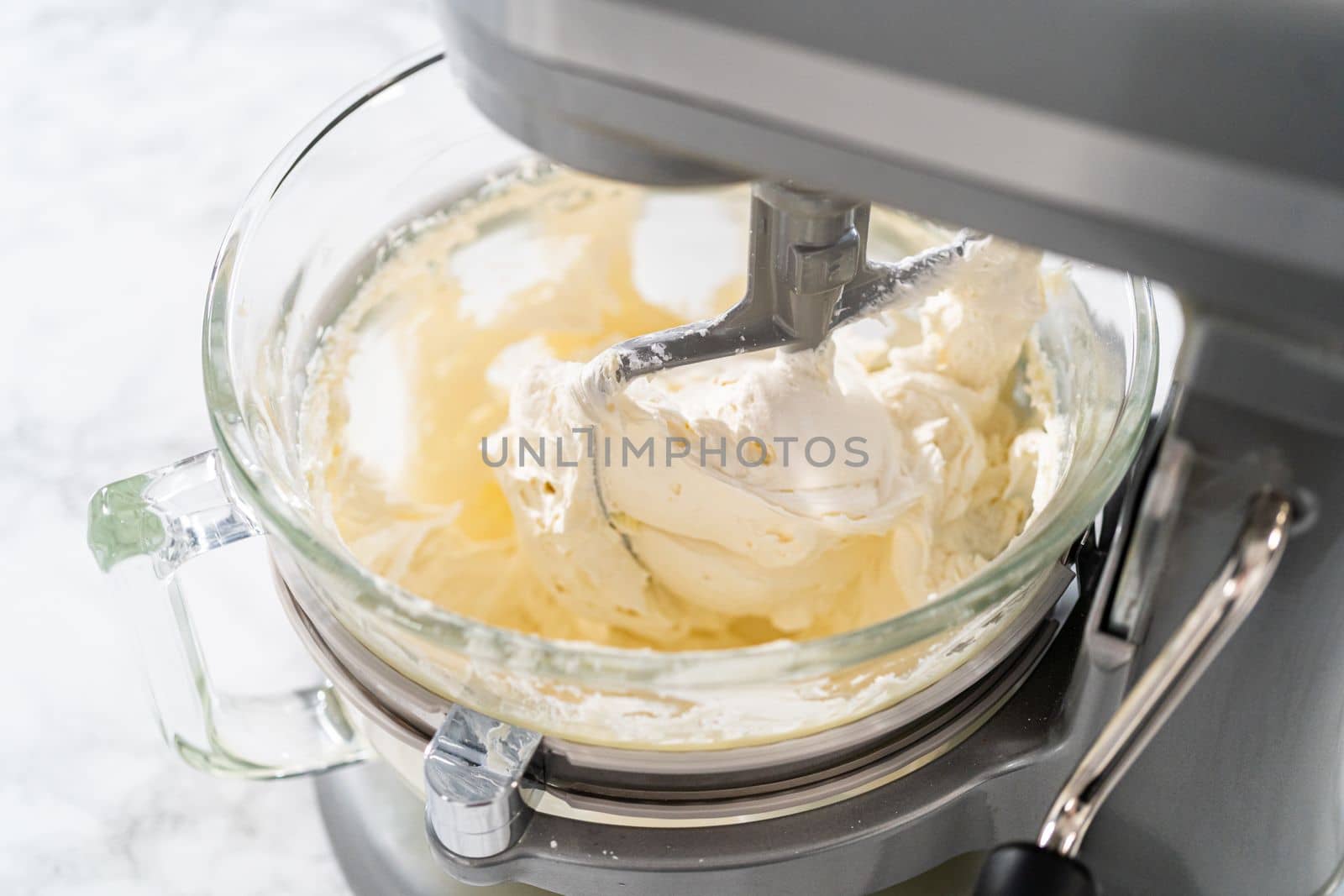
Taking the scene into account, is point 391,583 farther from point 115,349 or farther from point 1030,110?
point 115,349

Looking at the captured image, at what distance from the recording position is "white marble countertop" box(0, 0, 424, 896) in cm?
74

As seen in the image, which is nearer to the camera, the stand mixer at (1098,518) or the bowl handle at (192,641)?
the stand mixer at (1098,518)

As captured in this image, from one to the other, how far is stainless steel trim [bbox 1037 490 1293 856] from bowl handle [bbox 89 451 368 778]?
361 mm

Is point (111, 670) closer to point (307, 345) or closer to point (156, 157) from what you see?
point (307, 345)

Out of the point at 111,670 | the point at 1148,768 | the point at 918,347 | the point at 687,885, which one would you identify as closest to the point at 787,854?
the point at 687,885

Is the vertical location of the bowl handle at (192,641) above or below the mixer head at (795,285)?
below

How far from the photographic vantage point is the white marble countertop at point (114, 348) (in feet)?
2.42

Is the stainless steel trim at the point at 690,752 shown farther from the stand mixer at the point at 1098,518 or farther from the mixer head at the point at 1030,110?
the mixer head at the point at 1030,110

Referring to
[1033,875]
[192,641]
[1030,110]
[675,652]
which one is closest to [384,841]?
[192,641]

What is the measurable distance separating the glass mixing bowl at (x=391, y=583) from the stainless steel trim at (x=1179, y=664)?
2.7 inches

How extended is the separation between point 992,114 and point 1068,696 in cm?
29

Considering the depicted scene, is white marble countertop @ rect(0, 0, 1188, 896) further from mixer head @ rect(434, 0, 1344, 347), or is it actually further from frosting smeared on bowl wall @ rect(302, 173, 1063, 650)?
mixer head @ rect(434, 0, 1344, 347)

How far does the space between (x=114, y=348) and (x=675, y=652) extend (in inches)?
24.8

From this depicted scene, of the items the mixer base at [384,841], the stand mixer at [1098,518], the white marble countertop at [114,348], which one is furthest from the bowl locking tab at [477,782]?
the white marble countertop at [114,348]
